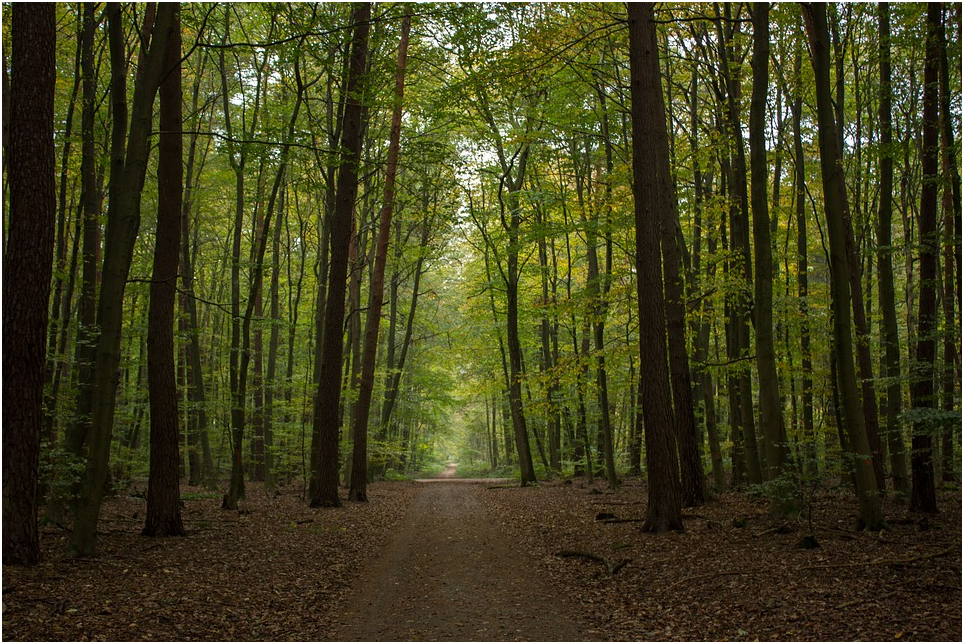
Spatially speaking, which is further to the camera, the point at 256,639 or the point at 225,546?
the point at 225,546

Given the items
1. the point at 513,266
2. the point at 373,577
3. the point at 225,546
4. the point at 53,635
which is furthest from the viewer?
the point at 513,266

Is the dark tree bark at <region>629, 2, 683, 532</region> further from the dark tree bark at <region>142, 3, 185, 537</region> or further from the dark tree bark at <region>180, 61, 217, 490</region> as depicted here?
the dark tree bark at <region>180, 61, 217, 490</region>

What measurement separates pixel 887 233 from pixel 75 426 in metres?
13.4

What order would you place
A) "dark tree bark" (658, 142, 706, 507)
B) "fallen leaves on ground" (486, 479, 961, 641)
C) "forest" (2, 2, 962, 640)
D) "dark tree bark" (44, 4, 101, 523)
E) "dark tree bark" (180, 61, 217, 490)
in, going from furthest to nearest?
"dark tree bark" (180, 61, 217, 490) → "dark tree bark" (658, 142, 706, 507) → "dark tree bark" (44, 4, 101, 523) → "forest" (2, 2, 962, 640) → "fallen leaves on ground" (486, 479, 961, 641)

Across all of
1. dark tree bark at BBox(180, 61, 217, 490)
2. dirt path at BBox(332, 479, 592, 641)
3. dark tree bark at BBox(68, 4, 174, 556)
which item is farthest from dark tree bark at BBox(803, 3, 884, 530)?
dark tree bark at BBox(180, 61, 217, 490)

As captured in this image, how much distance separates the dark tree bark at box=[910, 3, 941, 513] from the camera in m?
8.55

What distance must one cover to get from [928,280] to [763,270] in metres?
2.04

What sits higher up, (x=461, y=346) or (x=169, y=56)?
(x=169, y=56)

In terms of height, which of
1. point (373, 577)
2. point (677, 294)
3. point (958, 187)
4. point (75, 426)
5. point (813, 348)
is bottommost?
point (373, 577)

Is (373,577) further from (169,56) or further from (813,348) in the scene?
(813,348)

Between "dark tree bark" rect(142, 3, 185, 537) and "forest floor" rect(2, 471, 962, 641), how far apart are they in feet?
2.06

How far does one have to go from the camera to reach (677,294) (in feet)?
38.8

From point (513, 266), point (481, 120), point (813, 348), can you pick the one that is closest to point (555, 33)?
point (813, 348)

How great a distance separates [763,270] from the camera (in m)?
9.45
